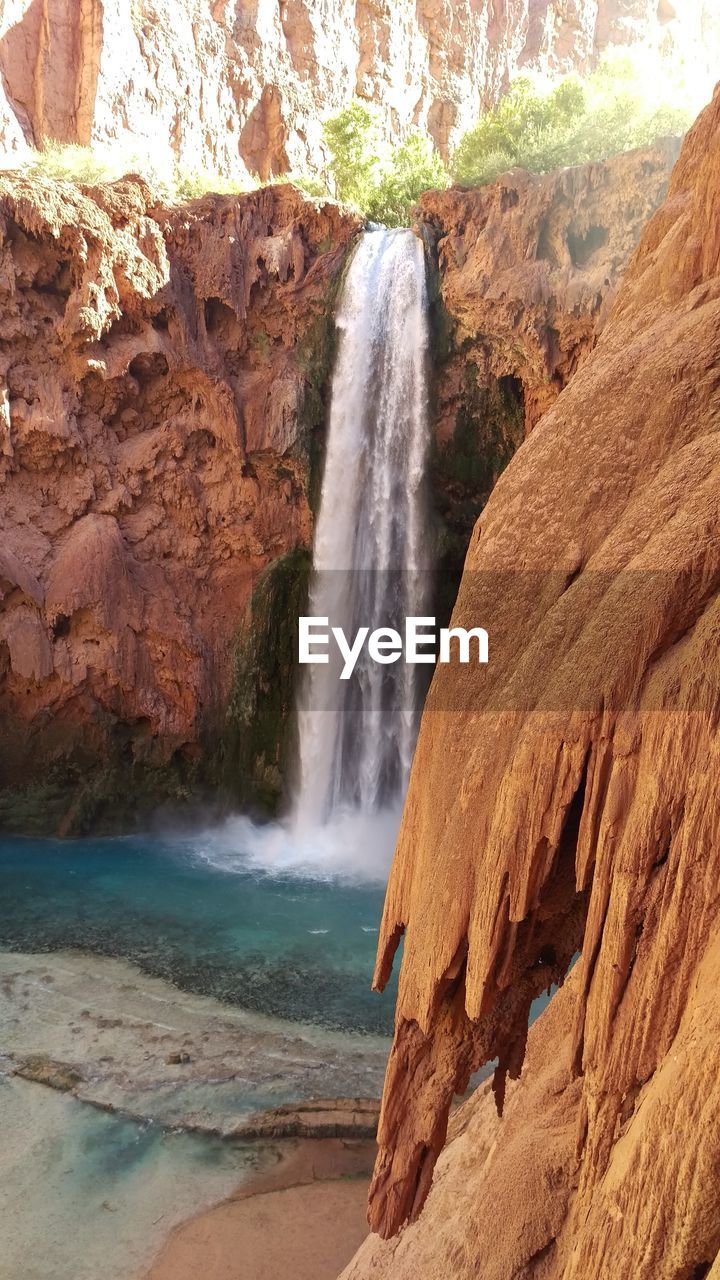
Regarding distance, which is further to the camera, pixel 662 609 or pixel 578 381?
pixel 578 381

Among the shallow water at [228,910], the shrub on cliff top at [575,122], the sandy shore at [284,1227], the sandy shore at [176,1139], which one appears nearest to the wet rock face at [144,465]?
the shallow water at [228,910]

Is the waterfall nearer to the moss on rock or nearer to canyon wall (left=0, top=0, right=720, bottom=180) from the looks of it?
the moss on rock

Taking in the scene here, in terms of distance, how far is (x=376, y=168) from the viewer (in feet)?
79.3

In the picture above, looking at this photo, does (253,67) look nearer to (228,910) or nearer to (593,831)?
(228,910)

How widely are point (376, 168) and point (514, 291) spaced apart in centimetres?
1088

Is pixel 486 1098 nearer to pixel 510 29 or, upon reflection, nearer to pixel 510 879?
pixel 510 879

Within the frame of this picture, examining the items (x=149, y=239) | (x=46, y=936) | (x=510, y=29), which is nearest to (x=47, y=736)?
(x=46, y=936)

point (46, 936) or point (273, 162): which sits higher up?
point (273, 162)

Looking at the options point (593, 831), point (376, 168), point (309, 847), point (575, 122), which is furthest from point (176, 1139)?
point (376, 168)

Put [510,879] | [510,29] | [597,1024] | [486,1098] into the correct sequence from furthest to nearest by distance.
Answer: [510,29], [486,1098], [510,879], [597,1024]

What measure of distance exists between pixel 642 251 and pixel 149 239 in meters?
14.8

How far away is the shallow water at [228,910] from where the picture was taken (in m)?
11.0

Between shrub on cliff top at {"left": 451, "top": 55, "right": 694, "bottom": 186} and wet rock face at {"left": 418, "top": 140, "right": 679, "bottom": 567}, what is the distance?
3.05 m

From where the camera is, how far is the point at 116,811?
18078 millimetres
